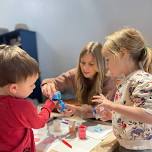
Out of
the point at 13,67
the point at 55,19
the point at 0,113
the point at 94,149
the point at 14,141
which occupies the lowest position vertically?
the point at 94,149

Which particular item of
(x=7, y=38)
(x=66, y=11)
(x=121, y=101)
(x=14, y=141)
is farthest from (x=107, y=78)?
(x=7, y=38)

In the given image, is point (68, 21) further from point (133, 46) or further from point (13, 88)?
point (13, 88)

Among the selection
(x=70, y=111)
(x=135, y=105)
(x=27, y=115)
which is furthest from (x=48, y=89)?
(x=135, y=105)

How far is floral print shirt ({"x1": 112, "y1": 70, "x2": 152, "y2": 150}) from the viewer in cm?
84

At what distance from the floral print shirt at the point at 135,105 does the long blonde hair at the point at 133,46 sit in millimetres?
56

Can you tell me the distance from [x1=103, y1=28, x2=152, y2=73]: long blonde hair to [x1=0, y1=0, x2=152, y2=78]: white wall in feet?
3.07

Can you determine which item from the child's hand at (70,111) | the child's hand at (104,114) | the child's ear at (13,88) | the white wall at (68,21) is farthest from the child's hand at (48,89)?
the white wall at (68,21)

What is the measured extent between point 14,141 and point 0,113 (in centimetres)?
11

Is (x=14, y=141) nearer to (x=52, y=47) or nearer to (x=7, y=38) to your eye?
(x=52, y=47)

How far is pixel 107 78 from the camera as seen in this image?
1.49 metres

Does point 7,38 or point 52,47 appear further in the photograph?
point 7,38

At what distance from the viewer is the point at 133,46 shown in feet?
3.06

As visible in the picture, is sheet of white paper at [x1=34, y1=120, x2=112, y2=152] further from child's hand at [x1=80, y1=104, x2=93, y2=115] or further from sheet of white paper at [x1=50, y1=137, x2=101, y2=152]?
child's hand at [x1=80, y1=104, x2=93, y2=115]

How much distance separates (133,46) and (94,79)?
0.59 metres
